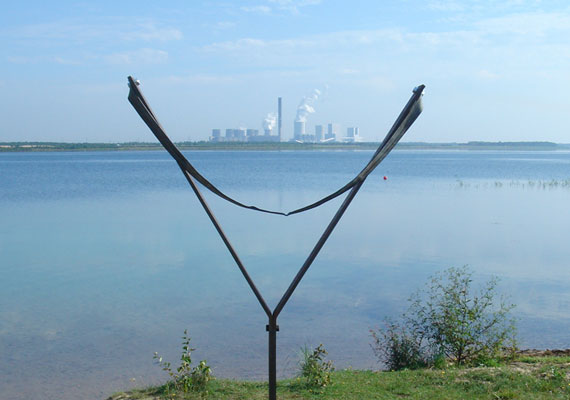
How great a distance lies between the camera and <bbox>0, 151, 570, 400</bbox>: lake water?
8.02 m

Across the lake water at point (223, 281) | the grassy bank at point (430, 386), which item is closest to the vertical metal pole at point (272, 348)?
the grassy bank at point (430, 386)

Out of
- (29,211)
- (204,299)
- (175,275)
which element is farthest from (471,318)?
(29,211)

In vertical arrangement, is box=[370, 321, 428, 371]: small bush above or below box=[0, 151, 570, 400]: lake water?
above

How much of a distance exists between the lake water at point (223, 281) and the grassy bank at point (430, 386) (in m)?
1.48

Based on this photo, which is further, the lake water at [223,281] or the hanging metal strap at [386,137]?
the lake water at [223,281]

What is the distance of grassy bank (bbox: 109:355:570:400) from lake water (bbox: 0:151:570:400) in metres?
1.48

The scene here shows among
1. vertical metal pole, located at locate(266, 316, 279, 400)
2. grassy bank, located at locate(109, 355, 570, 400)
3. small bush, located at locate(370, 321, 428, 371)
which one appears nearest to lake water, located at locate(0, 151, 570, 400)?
small bush, located at locate(370, 321, 428, 371)

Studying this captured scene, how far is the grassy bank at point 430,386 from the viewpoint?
5414mm

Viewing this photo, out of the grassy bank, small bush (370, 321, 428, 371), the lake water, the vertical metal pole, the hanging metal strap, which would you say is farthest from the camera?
the lake water

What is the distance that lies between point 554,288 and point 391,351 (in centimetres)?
558

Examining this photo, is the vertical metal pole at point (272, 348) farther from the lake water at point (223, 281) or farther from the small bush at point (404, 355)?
the lake water at point (223, 281)

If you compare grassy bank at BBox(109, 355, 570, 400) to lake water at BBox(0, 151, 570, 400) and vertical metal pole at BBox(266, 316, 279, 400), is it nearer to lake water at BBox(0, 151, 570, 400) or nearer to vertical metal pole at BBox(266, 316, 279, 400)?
vertical metal pole at BBox(266, 316, 279, 400)

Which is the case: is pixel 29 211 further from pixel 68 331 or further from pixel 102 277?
pixel 68 331

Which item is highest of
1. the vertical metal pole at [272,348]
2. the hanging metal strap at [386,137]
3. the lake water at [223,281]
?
the hanging metal strap at [386,137]
